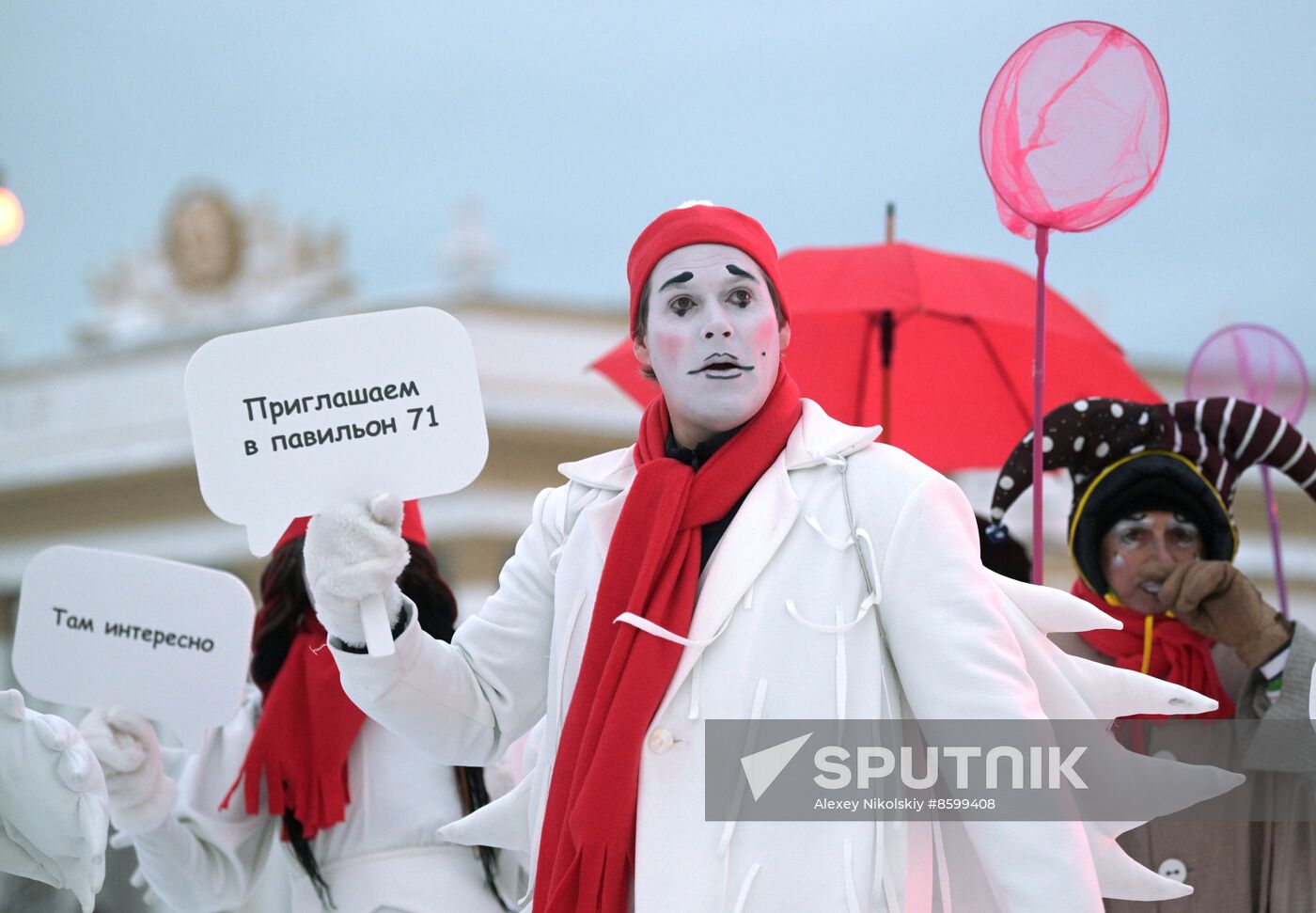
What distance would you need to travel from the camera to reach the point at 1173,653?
3801mm

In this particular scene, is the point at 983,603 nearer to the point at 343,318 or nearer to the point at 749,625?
the point at 749,625

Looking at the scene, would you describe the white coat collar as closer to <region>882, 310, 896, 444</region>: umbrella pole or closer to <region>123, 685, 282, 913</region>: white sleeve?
<region>123, 685, 282, 913</region>: white sleeve

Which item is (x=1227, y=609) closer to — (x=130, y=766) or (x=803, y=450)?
(x=803, y=450)

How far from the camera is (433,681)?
2.91 m

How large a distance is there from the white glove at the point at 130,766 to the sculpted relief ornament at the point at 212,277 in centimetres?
1552

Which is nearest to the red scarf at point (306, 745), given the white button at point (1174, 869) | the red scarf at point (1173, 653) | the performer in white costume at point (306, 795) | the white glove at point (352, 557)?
the performer in white costume at point (306, 795)

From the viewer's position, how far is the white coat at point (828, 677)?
2.61m

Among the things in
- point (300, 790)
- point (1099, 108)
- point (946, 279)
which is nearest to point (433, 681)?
point (300, 790)

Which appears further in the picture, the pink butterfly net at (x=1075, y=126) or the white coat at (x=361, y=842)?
the white coat at (x=361, y=842)

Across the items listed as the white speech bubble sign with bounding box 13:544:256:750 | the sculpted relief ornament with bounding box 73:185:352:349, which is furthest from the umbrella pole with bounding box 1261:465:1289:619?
the sculpted relief ornament with bounding box 73:185:352:349

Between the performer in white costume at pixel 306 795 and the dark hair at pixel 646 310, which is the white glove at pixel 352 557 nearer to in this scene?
the dark hair at pixel 646 310

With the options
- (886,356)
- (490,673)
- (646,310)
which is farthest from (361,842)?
(886,356)

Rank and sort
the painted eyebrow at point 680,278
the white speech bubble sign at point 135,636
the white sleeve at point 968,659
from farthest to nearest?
the white speech bubble sign at point 135,636
the painted eyebrow at point 680,278
the white sleeve at point 968,659

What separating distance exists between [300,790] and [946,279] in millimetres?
2344
